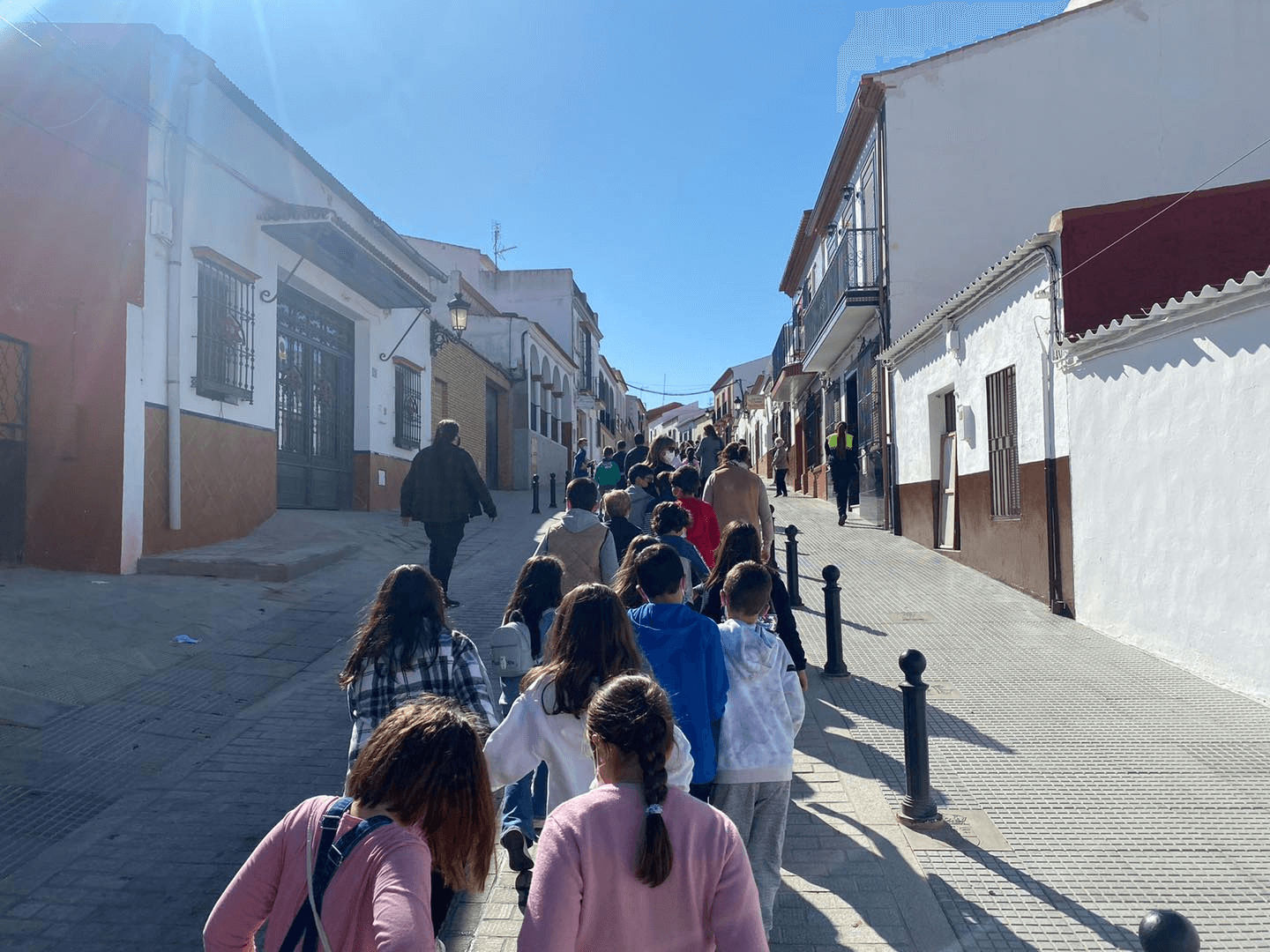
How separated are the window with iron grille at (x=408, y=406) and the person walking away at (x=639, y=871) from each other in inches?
593

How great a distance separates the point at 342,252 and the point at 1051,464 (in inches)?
365

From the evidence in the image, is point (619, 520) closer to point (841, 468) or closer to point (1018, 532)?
point (1018, 532)

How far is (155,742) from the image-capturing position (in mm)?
5352

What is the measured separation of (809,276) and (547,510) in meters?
10.5

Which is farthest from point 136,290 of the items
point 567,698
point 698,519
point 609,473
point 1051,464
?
point 1051,464

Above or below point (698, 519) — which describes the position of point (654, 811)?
below

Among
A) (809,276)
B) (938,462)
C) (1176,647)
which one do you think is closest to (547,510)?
(938,462)

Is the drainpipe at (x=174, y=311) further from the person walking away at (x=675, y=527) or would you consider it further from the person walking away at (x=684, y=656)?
the person walking away at (x=684, y=656)

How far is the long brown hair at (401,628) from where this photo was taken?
10.9ft

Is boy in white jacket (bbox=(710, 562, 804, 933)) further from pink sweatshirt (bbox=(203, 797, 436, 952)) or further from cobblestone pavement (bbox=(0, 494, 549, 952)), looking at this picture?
cobblestone pavement (bbox=(0, 494, 549, 952))

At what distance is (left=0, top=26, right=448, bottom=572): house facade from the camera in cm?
891

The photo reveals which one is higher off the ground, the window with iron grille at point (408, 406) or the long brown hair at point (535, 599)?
the window with iron grille at point (408, 406)

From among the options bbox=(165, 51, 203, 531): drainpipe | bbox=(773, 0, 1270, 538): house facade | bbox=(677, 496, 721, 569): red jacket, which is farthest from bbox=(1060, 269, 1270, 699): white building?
bbox=(165, 51, 203, 531): drainpipe

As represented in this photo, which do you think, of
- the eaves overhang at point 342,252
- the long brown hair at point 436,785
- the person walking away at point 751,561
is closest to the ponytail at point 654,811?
the long brown hair at point 436,785
